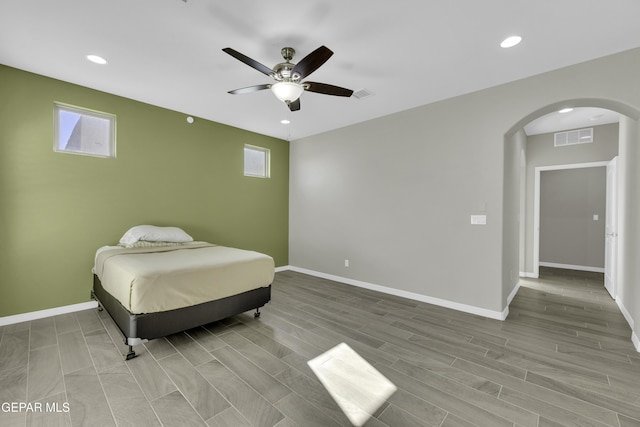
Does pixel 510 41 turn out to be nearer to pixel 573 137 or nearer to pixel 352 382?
pixel 352 382

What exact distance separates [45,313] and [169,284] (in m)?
2.12

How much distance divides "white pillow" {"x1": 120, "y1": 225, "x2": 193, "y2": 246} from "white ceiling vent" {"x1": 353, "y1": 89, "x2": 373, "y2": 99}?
3.12 m

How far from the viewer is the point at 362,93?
3.52m

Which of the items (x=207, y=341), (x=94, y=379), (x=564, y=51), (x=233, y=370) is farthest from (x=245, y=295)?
(x=564, y=51)

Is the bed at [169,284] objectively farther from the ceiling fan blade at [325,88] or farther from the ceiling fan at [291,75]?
the ceiling fan blade at [325,88]

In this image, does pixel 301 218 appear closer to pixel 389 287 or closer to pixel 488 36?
pixel 389 287

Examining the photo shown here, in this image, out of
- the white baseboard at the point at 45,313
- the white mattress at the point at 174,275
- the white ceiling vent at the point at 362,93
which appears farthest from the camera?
the white ceiling vent at the point at 362,93

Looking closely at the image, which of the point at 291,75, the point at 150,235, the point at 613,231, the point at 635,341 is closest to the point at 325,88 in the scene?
the point at 291,75

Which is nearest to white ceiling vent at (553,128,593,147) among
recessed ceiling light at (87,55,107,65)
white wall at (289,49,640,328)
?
white wall at (289,49,640,328)

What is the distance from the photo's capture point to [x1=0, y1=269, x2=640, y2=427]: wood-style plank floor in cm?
Answer: 171

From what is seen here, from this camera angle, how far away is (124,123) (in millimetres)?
3732

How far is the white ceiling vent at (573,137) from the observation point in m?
4.86

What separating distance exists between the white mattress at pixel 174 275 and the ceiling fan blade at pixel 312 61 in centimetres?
200

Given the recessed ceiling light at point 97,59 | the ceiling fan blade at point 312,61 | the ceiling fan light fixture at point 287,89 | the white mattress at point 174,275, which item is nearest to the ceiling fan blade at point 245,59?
the ceiling fan light fixture at point 287,89
